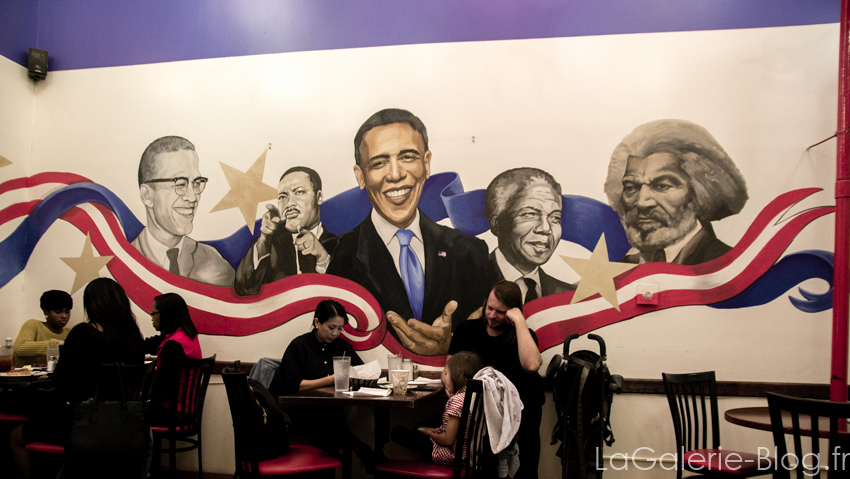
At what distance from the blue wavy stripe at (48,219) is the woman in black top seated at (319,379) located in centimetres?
190

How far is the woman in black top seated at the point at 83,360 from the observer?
322 centimetres

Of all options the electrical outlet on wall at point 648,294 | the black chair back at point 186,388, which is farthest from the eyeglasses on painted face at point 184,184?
the electrical outlet on wall at point 648,294

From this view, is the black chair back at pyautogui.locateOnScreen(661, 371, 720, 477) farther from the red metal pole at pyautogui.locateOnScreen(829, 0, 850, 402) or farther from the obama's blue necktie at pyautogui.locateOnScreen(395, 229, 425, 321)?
the obama's blue necktie at pyautogui.locateOnScreen(395, 229, 425, 321)

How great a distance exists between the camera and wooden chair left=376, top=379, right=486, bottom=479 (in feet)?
8.61

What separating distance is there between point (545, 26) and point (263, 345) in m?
3.17

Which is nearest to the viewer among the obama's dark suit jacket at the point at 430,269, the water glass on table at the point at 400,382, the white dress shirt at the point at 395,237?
the water glass on table at the point at 400,382

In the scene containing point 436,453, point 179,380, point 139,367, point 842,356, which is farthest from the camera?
point 179,380

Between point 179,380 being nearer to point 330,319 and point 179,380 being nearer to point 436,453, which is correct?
point 330,319

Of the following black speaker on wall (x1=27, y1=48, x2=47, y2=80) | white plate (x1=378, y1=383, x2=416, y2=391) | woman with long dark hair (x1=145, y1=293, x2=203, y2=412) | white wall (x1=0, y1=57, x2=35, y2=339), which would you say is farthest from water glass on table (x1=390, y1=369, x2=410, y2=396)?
black speaker on wall (x1=27, y1=48, x2=47, y2=80)

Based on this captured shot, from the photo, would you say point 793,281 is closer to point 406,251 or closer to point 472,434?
point 472,434

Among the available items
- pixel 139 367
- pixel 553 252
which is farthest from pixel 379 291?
pixel 139 367

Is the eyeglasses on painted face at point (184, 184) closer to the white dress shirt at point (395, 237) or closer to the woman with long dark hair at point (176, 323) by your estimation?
the woman with long dark hair at point (176, 323)

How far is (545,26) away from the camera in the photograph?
13.1 ft

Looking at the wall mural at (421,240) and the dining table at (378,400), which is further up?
the wall mural at (421,240)
